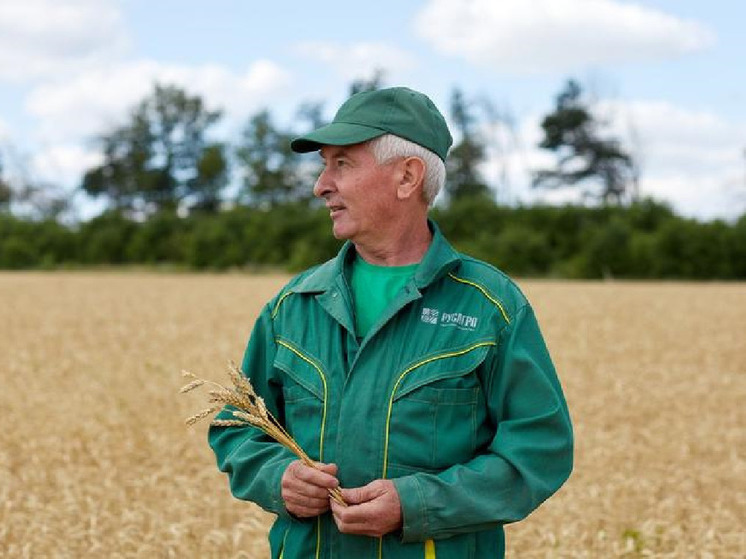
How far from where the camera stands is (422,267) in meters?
2.50

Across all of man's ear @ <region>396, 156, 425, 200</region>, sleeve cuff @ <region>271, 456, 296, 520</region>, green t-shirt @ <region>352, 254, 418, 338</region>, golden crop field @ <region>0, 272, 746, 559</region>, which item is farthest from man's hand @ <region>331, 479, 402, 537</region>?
golden crop field @ <region>0, 272, 746, 559</region>

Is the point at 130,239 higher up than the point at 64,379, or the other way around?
the point at 130,239

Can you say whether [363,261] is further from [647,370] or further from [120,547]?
[647,370]

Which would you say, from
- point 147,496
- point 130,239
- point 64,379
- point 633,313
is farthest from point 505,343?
point 130,239

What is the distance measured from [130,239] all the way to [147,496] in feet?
148

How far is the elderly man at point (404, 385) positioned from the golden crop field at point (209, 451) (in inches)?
96.3

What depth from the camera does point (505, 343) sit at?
97.3 inches

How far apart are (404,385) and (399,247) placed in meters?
Answer: 0.35

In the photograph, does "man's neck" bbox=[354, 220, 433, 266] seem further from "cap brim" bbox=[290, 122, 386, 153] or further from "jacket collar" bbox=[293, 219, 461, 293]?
"cap brim" bbox=[290, 122, 386, 153]

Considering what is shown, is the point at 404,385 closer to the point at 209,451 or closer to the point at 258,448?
the point at 258,448

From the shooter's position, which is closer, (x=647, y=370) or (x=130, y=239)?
(x=647, y=370)

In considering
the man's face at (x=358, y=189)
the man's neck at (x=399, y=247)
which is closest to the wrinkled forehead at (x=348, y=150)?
the man's face at (x=358, y=189)

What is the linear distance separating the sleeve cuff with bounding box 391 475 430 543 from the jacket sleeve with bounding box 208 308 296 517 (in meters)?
0.31

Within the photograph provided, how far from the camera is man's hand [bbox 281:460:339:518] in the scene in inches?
93.3
